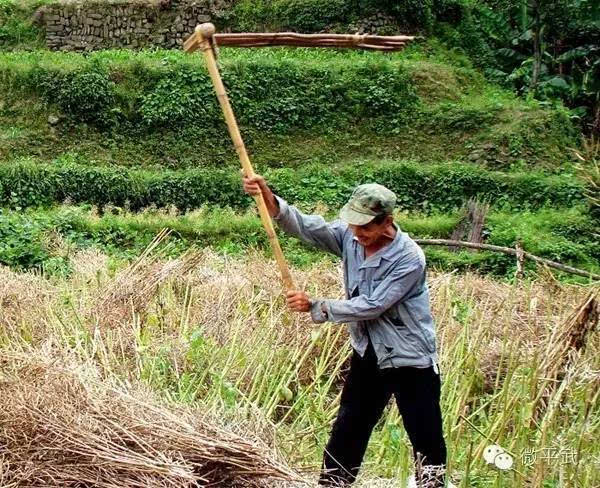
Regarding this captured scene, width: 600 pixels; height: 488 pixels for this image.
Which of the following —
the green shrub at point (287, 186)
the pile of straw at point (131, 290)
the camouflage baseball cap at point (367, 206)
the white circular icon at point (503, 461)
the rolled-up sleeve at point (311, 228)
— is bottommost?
the green shrub at point (287, 186)

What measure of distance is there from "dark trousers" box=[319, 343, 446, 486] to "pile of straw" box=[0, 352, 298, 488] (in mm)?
386

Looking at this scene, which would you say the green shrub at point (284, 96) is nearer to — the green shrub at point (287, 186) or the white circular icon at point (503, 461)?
the green shrub at point (287, 186)

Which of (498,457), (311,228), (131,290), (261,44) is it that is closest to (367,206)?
(311,228)

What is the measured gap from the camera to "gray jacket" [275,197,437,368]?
300 cm

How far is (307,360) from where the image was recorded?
4.90 meters

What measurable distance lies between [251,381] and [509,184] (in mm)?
9719

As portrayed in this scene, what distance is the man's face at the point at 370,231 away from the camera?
3.04 meters

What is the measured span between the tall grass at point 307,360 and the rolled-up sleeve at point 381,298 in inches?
16.1

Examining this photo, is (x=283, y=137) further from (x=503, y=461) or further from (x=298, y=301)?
(x=503, y=461)

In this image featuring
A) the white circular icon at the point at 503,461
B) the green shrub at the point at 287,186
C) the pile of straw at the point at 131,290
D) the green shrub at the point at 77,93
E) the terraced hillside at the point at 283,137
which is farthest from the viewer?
the green shrub at the point at 77,93

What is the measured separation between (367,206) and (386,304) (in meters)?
0.34

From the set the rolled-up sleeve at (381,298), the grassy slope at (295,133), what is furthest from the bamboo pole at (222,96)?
the grassy slope at (295,133)

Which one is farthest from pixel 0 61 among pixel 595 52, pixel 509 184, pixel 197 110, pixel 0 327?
pixel 0 327

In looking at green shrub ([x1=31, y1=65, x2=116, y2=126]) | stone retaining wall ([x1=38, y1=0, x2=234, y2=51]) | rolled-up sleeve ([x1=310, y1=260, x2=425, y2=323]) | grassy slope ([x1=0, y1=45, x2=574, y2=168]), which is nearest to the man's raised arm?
rolled-up sleeve ([x1=310, y1=260, x2=425, y2=323])
